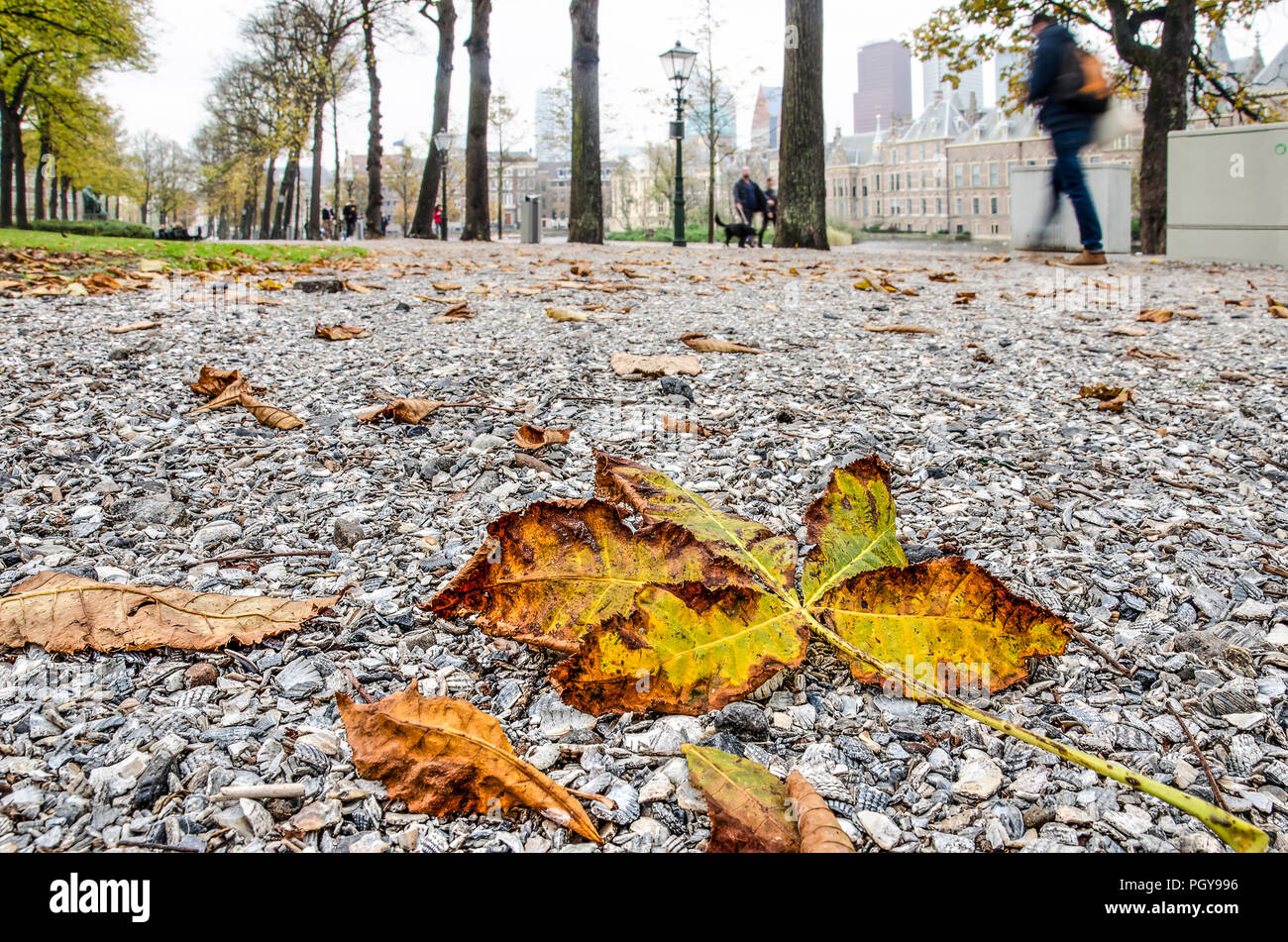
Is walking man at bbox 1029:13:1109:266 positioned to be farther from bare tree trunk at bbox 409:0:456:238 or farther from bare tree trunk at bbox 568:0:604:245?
bare tree trunk at bbox 409:0:456:238

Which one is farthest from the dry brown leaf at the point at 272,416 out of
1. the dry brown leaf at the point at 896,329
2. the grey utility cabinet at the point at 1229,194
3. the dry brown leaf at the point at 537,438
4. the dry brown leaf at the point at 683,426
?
the grey utility cabinet at the point at 1229,194

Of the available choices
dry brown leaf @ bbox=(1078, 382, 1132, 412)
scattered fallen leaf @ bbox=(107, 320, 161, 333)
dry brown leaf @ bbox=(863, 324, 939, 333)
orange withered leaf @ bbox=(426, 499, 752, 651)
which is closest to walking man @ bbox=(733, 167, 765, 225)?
dry brown leaf @ bbox=(863, 324, 939, 333)

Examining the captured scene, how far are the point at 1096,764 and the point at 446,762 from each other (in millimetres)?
694

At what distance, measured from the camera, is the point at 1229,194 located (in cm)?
1088

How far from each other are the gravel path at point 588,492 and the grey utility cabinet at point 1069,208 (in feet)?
36.2

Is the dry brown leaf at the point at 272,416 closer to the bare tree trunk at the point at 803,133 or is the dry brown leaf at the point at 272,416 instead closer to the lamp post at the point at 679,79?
the bare tree trunk at the point at 803,133

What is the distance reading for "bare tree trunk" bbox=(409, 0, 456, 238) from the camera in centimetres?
2314

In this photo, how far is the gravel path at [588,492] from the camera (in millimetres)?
1012

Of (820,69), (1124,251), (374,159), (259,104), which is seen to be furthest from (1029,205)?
(259,104)

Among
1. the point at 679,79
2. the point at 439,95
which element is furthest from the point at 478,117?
the point at 439,95

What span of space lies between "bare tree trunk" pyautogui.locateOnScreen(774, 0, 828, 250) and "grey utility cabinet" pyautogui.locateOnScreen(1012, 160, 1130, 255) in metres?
3.42
